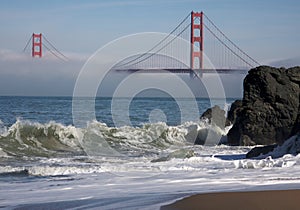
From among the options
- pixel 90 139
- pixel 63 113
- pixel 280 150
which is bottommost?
pixel 90 139

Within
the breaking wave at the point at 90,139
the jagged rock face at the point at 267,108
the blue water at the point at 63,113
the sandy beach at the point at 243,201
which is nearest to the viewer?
the sandy beach at the point at 243,201

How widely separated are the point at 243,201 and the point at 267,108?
14.3 m

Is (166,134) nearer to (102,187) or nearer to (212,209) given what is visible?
(102,187)

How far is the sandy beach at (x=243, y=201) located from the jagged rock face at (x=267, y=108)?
12358 mm

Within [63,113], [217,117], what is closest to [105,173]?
[217,117]

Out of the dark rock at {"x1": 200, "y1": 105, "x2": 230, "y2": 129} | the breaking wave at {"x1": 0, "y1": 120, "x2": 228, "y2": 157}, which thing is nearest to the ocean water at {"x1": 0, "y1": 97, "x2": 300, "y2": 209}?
the breaking wave at {"x1": 0, "y1": 120, "x2": 228, "y2": 157}

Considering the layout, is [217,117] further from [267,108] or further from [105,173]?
[105,173]

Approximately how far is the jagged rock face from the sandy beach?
12.4m

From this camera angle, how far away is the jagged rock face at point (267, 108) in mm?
19672

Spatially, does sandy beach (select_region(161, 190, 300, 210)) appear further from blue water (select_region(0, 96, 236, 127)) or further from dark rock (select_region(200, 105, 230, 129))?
blue water (select_region(0, 96, 236, 127))

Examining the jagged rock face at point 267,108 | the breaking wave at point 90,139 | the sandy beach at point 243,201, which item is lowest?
the breaking wave at point 90,139

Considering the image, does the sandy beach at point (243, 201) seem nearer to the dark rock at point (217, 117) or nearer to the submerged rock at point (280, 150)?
the submerged rock at point (280, 150)

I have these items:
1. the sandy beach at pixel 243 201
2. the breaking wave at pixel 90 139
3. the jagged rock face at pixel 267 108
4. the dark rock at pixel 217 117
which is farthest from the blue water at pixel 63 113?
the sandy beach at pixel 243 201

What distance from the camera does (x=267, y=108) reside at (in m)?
20.4
